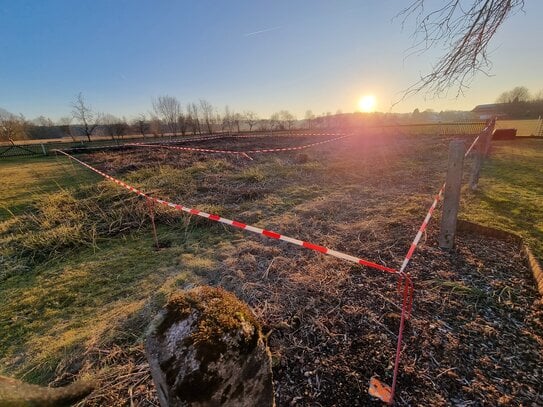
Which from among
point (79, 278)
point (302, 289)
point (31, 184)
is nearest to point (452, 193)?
point (302, 289)

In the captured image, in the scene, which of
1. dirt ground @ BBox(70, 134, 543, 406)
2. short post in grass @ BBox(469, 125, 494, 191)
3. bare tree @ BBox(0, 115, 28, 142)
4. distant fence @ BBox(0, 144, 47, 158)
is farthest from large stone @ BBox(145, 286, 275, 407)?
bare tree @ BBox(0, 115, 28, 142)

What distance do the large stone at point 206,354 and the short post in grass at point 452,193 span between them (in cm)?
348

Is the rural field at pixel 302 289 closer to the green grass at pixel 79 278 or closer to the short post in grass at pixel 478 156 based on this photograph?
the green grass at pixel 79 278

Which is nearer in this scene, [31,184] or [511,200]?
[511,200]

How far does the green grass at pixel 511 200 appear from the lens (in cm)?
458

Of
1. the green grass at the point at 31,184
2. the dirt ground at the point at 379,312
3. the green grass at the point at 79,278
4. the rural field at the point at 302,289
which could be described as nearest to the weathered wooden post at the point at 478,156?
the rural field at the point at 302,289

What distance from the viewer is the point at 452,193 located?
3.63m

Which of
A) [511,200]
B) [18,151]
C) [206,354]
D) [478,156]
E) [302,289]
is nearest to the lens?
[206,354]

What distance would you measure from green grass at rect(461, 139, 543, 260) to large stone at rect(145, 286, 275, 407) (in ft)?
14.2

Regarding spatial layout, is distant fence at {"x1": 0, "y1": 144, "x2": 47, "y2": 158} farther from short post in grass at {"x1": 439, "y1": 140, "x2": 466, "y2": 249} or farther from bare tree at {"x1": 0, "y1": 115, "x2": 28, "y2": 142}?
short post in grass at {"x1": 439, "y1": 140, "x2": 466, "y2": 249}

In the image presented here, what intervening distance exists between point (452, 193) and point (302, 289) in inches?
97.1

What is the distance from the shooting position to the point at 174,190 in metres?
7.83

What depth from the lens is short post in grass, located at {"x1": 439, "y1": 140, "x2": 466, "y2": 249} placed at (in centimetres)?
350

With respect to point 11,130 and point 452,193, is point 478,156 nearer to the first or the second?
point 452,193
